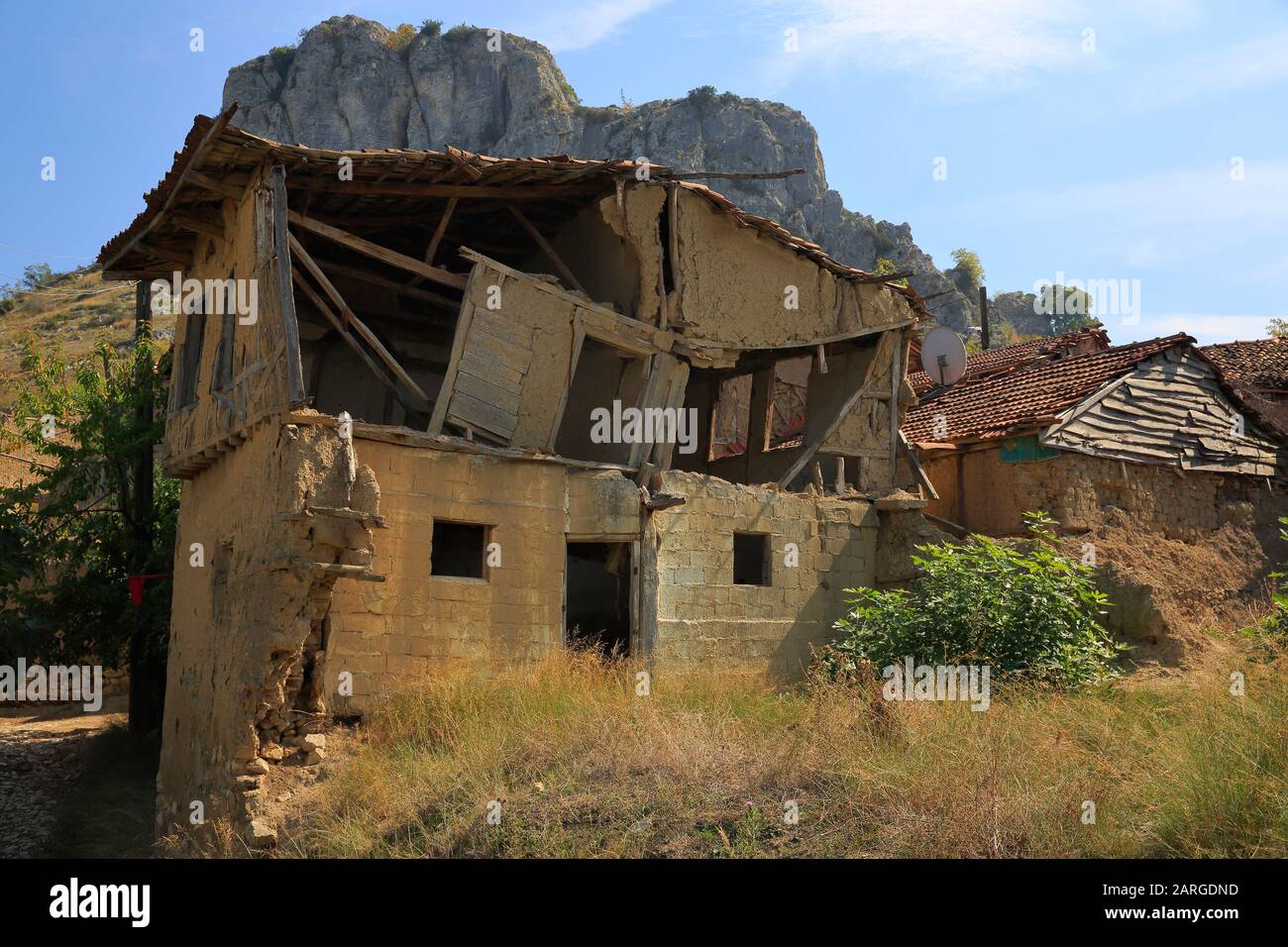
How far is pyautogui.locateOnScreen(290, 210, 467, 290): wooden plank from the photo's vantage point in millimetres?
13031

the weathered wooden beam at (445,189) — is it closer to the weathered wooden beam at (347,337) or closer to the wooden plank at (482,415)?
the weathered wooden beam at (347,337)

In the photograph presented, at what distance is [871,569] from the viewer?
53.3 ft

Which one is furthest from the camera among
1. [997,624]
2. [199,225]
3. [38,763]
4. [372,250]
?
[38,763]

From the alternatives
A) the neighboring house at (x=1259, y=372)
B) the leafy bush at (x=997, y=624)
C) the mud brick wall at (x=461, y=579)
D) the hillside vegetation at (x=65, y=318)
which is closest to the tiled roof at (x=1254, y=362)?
the neighboring house at (x=1259, y=372)

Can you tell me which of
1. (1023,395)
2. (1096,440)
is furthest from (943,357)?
(1096,440)

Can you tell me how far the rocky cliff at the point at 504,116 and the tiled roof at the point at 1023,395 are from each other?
3941cm

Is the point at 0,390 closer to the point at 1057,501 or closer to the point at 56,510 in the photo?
the point at 56,510

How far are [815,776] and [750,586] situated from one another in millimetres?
5773

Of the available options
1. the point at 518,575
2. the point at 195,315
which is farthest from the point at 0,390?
the point at 518,575

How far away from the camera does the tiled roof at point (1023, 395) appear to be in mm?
17438

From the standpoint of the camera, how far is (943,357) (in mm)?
19125

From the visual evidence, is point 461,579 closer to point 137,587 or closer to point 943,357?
point 137,587

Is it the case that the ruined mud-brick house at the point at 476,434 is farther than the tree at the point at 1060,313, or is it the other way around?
the tree at the point at 1060,313

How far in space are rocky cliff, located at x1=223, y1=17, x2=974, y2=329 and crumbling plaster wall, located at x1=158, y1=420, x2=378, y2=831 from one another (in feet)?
165
